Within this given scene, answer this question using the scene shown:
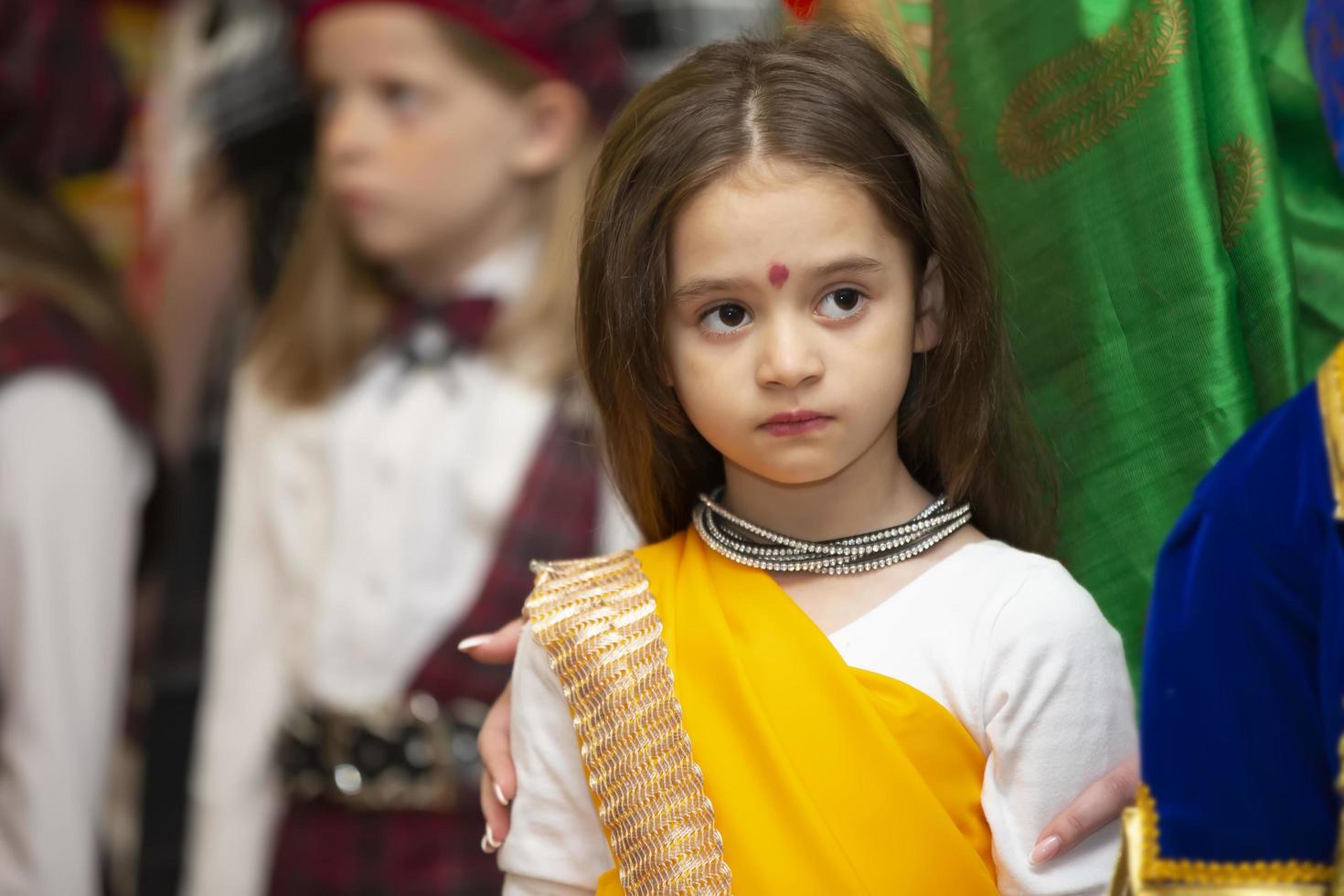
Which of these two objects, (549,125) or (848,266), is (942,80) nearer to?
(848,266)

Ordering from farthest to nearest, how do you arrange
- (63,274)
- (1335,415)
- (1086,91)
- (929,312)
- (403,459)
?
(63,274)
(403,459)
(1086,91)
(929,312)
(1335,415)

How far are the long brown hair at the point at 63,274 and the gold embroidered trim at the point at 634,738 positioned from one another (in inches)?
54.5

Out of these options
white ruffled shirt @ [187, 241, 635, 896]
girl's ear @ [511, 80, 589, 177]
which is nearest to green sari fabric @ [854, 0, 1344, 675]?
white ruffled shirt @ [187, 241, 635, 896]

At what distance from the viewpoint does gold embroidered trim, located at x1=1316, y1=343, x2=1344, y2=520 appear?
82 cm

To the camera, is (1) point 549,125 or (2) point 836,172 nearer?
(2) point 836,172

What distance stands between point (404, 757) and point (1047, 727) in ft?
3.69

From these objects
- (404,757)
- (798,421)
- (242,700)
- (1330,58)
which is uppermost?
(1330,58)

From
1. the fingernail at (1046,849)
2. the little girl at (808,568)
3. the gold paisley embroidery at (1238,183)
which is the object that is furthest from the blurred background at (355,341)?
the fingernail at (1046,849)

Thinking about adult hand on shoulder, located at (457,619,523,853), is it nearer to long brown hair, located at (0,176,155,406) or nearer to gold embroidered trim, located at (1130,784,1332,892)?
A: gold embroidered trim, located at (1130,784,1332,892)

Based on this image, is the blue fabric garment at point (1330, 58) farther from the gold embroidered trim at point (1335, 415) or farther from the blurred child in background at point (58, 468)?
the blurred child in background at point (58, 468)

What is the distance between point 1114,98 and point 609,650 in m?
0.54

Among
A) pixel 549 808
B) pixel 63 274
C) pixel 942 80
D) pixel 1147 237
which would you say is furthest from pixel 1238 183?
pixel 63 274

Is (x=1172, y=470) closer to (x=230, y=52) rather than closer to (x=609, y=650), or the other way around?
(x=609, y=650)

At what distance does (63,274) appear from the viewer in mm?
2322
